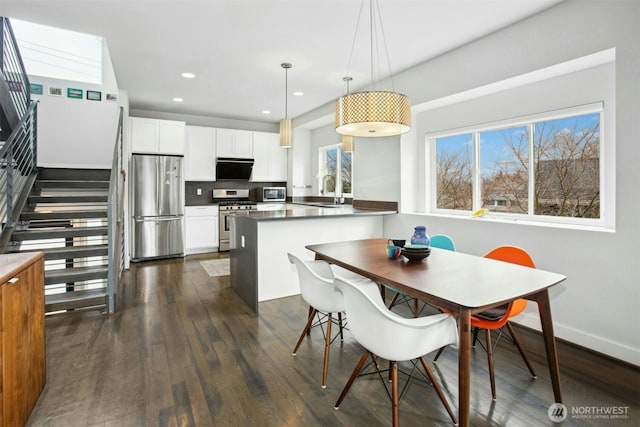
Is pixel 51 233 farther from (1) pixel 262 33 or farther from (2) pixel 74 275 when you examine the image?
(1) pixel 262 33

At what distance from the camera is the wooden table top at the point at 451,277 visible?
1.53 metres

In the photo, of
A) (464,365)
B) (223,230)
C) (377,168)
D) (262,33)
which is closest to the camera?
(464,365)

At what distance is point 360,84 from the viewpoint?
15.2 feet

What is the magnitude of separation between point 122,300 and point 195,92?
318 centimetres

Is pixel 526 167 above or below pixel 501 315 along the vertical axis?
above

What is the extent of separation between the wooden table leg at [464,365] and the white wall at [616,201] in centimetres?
176

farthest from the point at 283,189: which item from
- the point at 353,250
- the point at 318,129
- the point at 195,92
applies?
the point at 353,250

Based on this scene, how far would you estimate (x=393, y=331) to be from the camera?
1515mm

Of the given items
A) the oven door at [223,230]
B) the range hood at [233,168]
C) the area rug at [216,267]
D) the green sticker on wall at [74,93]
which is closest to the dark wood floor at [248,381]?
the area rug at [216,267]

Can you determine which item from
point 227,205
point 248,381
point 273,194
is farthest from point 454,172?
point 227,205

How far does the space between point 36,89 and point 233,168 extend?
3142mm

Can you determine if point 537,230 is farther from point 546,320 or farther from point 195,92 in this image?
point 195,92

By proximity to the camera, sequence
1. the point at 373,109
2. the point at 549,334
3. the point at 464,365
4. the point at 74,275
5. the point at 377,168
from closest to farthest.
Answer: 1. the point at 464,365
2. the point at 549,334
3. the point at 373,109
4. the point at 74,275
5. the point at 377,168

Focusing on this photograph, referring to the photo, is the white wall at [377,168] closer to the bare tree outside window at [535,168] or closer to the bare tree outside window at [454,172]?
the bare tree outside window at [454,172]
